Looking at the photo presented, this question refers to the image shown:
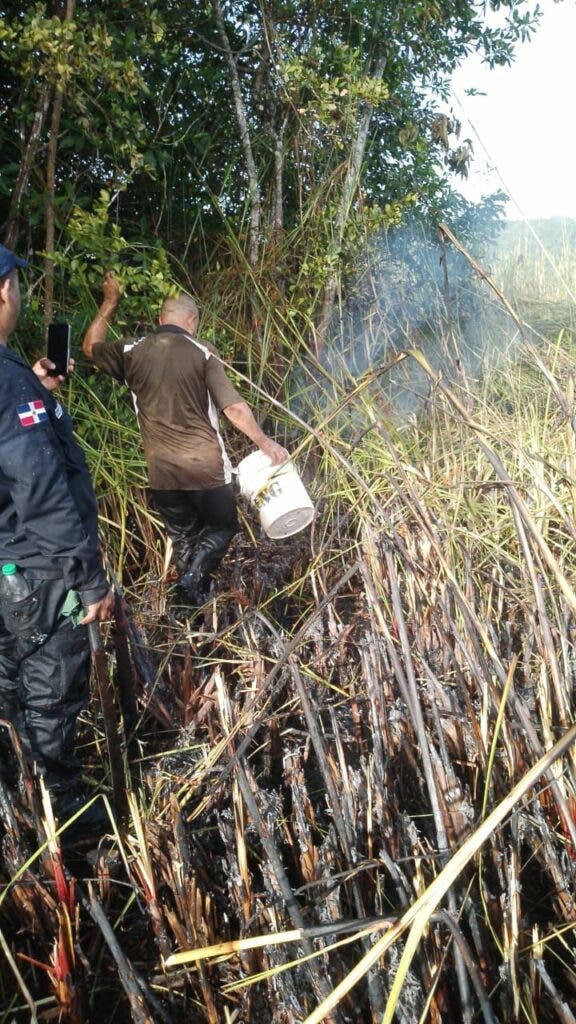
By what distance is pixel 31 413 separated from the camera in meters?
2.24

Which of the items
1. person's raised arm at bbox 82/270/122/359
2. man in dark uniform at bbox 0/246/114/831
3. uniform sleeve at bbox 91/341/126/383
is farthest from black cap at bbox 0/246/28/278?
uniform sleeve at bbox 91/341/126/383

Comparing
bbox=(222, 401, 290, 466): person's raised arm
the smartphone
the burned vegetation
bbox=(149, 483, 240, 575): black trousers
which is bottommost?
the burned vegetation

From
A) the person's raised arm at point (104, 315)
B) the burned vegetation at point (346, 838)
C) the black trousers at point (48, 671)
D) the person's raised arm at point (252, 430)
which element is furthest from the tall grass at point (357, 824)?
the person's raised arm at point (104, 315)

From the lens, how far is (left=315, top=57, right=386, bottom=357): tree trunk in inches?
187

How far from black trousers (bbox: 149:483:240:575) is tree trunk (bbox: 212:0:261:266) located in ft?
5.34

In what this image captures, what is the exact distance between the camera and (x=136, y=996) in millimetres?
1520

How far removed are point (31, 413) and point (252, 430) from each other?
1.71 meters

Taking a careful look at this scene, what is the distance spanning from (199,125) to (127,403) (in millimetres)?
1853

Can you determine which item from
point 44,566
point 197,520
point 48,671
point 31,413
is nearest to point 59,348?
point 31,413

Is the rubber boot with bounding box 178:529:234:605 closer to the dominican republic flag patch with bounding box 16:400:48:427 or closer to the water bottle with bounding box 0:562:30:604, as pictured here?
the water bottle with bounding box 0:562:30:604

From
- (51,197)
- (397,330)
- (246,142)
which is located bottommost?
(397,330)

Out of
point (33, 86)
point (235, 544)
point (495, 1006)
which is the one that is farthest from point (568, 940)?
point (33, 86)

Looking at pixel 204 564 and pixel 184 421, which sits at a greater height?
pixel 184 421

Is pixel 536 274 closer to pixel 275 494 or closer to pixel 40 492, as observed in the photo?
pixel 275 494
